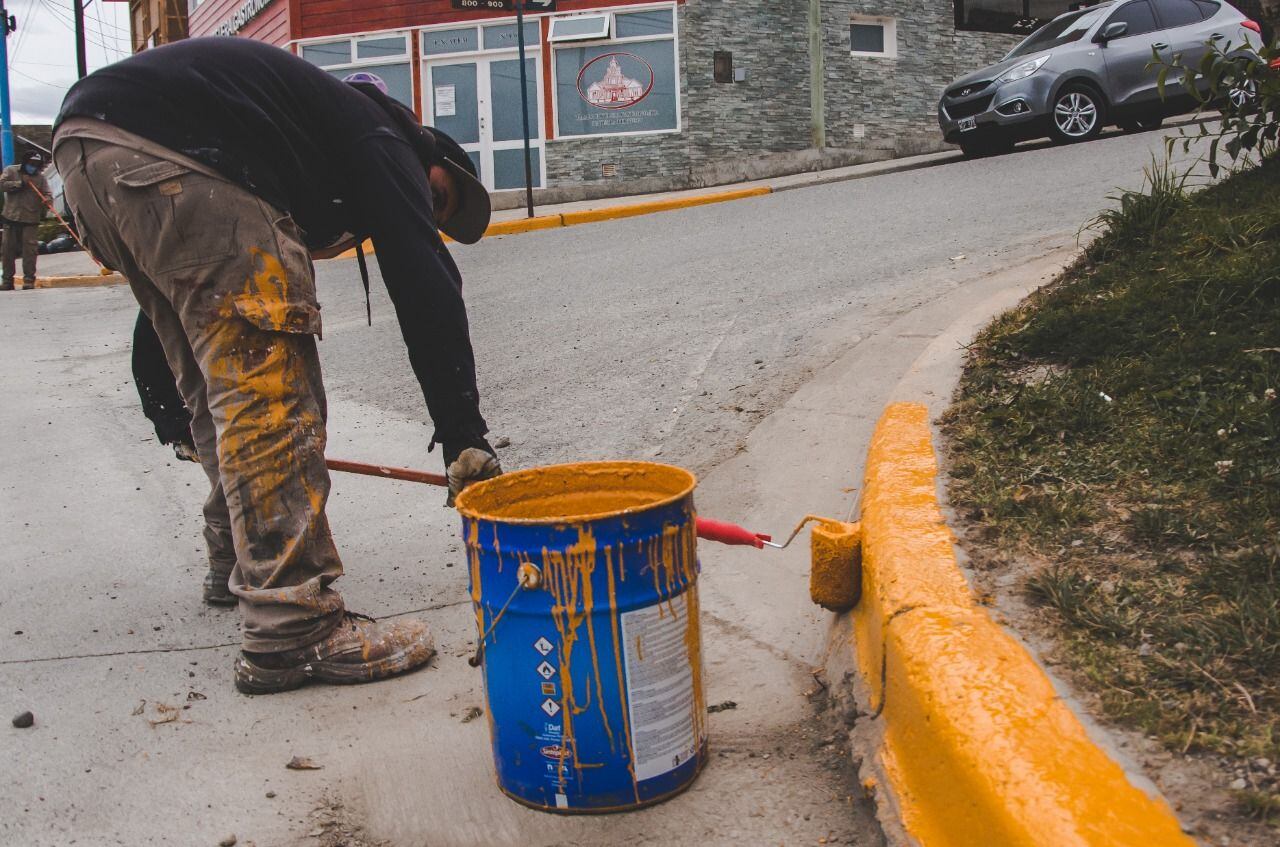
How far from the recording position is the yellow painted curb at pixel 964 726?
4.81ft

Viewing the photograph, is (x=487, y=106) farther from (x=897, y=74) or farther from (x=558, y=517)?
(x=558, y=517)

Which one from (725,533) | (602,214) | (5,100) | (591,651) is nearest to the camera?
(591,651)

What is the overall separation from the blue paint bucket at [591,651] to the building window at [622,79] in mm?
16455

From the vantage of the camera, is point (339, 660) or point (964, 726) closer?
point (964, 726)

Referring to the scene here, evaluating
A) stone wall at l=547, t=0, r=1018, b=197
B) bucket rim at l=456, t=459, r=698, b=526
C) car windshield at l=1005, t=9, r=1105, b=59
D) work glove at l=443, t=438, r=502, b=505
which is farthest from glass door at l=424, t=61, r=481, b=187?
bucket rim at l=456, t=459, r=698, b=526

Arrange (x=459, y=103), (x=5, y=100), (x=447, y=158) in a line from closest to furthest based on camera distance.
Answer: (x=447, y=158), (x=459, y=103), (x=5, y=100)

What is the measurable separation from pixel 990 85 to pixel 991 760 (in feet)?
38.3

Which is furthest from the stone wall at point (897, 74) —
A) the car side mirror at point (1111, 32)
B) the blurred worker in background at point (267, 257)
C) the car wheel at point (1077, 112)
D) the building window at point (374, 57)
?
the blurred worker in background at point (267, 257)

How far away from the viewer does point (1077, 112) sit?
1177 cm

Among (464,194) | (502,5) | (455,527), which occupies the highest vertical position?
(502,5)

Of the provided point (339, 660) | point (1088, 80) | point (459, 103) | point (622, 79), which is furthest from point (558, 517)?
point (459, 103)

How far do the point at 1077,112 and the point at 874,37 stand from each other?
791 cm

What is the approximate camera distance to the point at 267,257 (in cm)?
260

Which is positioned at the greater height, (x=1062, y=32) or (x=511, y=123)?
(x=511, y=123)
